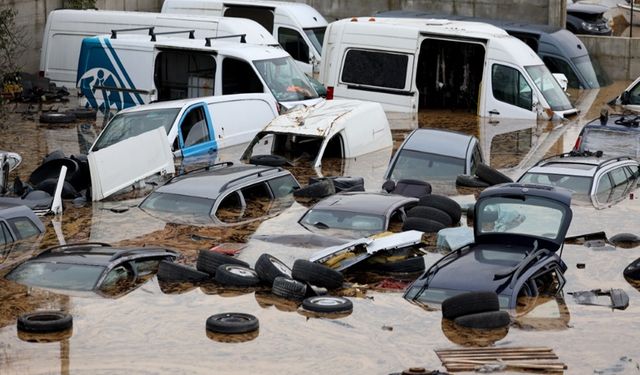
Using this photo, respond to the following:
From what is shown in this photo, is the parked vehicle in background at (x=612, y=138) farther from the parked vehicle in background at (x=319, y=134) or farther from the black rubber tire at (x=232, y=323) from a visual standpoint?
the black rubber tire at (x=232, y=323)

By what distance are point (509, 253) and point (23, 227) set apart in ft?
21.3

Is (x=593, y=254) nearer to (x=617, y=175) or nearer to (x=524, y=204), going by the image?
(x=524, y=204)

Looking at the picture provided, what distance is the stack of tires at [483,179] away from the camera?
20.8 meters

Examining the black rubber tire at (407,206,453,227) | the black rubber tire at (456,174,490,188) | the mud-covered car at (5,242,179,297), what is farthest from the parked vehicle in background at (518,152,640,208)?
the mud-covered car at (5,242,179,297)

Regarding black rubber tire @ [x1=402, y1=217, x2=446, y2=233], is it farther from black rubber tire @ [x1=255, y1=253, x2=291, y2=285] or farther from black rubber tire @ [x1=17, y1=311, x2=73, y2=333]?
black rubber tire @ [x1=17, y1=311, x2=73, y2=333]

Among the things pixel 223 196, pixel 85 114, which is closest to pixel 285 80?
pixel 85 114

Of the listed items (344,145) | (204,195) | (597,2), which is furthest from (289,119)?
(597,2)

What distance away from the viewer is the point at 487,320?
1372 cm

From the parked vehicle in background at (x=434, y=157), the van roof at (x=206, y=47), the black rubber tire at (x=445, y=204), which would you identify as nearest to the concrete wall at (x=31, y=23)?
the van roof at (x=206, y=47)

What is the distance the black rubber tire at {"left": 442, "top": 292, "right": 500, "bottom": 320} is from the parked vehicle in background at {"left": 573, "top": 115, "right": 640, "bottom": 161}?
30.7ft

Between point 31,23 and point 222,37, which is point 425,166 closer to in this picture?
point 222,37

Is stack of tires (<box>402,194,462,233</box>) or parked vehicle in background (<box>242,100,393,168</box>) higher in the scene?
parked vehicle in background (<box>242,100,393,168</box>)

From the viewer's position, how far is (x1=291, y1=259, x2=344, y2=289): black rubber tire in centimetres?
1516

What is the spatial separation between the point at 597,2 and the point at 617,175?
2522 centimetres
